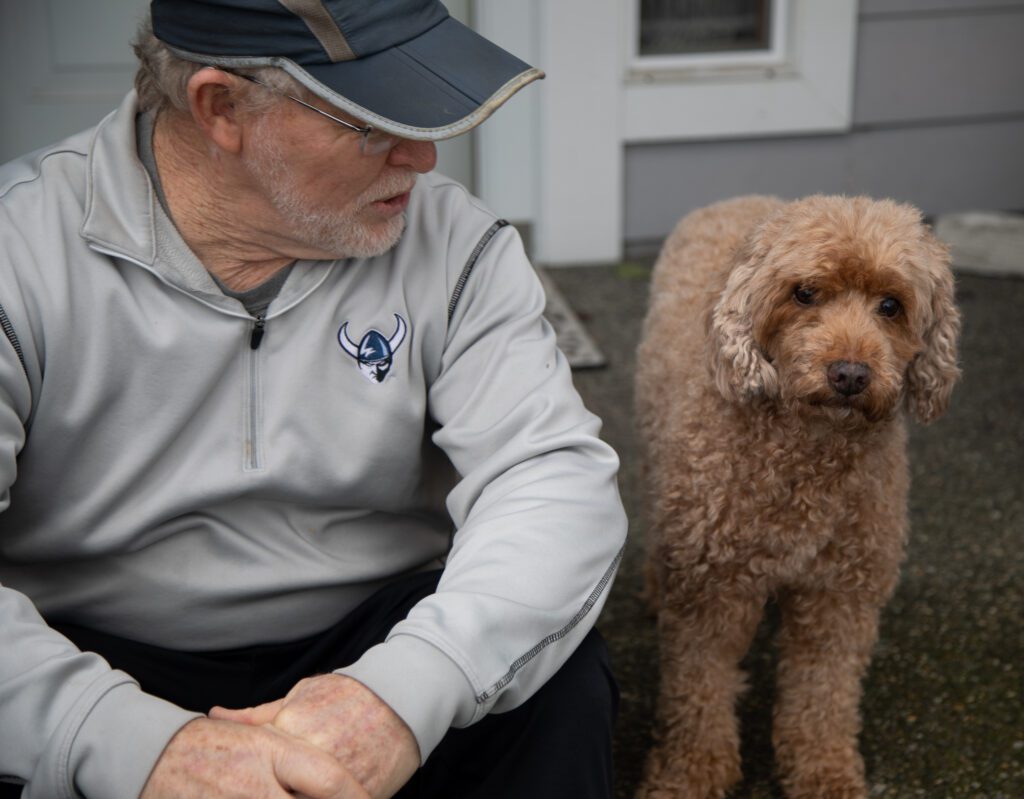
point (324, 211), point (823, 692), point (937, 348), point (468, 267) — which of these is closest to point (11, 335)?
point (324, 211)

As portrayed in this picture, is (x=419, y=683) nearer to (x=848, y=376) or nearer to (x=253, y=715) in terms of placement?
(x=253, y=715)

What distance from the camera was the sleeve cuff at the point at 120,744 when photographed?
144cm

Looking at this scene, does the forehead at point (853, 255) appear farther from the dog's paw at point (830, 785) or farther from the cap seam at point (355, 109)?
the dog's paw at point (830, 785)

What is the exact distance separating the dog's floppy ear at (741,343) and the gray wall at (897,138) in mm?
2877

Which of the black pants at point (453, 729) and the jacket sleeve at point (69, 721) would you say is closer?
the jacket sleeve at point (69, 721)

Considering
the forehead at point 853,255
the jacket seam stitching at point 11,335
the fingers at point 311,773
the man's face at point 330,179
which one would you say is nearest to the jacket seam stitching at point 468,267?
the man's face at point 330,179

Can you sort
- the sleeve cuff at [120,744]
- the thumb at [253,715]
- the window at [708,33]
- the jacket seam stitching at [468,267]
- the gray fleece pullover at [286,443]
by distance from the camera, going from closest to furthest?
1. the sleeve cuff at [120,744]
2. the thumb at [253,715]
3. the gray fleece pullover at [286,443]
4. the jacket seam stitching at [468,267]
5. the window at [708,33]

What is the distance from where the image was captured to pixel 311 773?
1443 mm

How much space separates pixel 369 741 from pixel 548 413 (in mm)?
557

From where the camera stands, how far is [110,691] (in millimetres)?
1496

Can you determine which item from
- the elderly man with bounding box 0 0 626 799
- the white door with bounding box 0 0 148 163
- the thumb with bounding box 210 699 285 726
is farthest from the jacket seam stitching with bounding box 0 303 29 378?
the white door with bounding box 0 0 148 163

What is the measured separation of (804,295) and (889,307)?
0.14m

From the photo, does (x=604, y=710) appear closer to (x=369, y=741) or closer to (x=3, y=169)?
(x=369, y=741)

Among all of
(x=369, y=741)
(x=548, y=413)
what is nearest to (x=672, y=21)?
(x=548, y=413)
